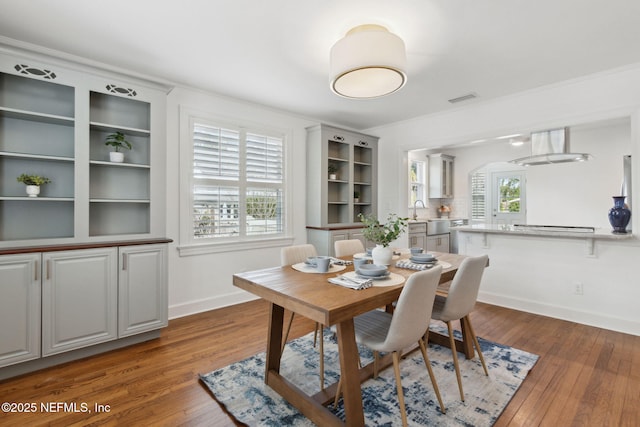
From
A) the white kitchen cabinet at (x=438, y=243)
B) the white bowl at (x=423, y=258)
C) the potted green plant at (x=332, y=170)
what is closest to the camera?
the white bowl at (x=423, y=258)

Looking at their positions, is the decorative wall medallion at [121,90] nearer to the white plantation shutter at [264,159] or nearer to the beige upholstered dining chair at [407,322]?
the white plantation shutter at [264,159]

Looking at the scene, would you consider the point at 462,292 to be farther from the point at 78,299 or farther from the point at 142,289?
the point at 78,299

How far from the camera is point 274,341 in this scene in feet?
7.11

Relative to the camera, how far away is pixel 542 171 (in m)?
5.79

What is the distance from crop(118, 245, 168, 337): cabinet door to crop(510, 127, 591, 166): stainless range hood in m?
4.15

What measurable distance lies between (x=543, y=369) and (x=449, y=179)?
18.2ft

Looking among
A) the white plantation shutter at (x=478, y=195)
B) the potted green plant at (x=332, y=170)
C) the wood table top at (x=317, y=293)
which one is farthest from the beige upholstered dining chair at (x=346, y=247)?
the white plantation shutter at (x=478, y=195)

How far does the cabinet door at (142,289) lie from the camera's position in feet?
8.89

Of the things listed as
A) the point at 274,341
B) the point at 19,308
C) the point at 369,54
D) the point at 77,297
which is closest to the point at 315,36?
the point at 369,54

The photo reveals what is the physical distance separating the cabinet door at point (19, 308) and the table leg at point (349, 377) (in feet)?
7.72

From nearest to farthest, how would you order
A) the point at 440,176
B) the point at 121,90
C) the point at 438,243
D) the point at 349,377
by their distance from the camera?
the point at 349,377 → the point at 121,90 → the point at 438,243 → the point at 440,176

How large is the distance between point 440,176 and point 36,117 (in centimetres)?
675

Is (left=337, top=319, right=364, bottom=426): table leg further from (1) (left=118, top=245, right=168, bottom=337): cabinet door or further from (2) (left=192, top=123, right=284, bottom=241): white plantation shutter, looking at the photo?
(2) (left=192, top=123, right=284, bottom=241): white plantation shutter

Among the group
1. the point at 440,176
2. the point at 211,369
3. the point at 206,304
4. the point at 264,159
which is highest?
the point at 440,176
